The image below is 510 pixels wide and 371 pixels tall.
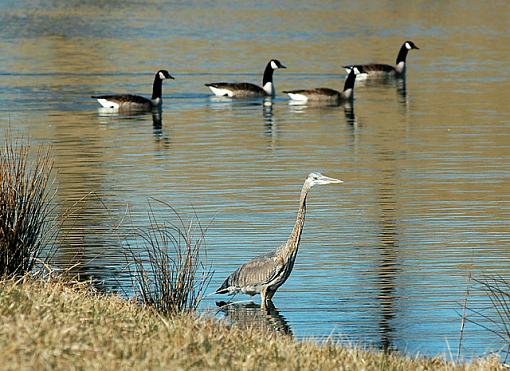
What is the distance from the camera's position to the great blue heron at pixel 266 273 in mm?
12969

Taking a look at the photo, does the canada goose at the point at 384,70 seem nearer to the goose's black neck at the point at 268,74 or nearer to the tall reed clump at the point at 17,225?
the goose's black neck at the point at 268,74

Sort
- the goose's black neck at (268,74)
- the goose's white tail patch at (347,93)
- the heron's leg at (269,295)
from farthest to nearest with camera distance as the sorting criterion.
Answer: the goose's black neck at (268,74) < the goose's white tail patch at (347,93) < the heron's leg at (269,295)

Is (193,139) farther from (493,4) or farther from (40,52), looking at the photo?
(493,4)

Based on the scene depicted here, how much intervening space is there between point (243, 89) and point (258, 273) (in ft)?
76.4

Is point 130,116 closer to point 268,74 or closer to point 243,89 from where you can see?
point 243,89

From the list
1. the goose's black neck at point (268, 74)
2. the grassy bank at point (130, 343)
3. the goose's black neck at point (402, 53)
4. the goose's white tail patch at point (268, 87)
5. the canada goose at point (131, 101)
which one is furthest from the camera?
the goose's black neck at point (402, 53)

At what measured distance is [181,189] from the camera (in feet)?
66.6

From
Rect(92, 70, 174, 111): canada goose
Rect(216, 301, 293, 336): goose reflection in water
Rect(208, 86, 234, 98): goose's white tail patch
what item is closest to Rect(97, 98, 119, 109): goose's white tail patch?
Rect(92, 70, 174, 111): canada goose

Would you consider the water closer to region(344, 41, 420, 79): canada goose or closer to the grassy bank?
region(344, 41, 420, 79): canada goose

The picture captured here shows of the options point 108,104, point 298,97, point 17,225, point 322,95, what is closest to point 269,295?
point 17,225

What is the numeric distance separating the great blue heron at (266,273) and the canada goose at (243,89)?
22351 millimetres

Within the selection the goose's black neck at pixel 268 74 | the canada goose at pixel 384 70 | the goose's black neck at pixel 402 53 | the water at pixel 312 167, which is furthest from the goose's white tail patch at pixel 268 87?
the goose's black neck at pixel 402 53

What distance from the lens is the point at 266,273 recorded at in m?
13.0

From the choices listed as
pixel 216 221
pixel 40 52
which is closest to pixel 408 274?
pixel 216 221
